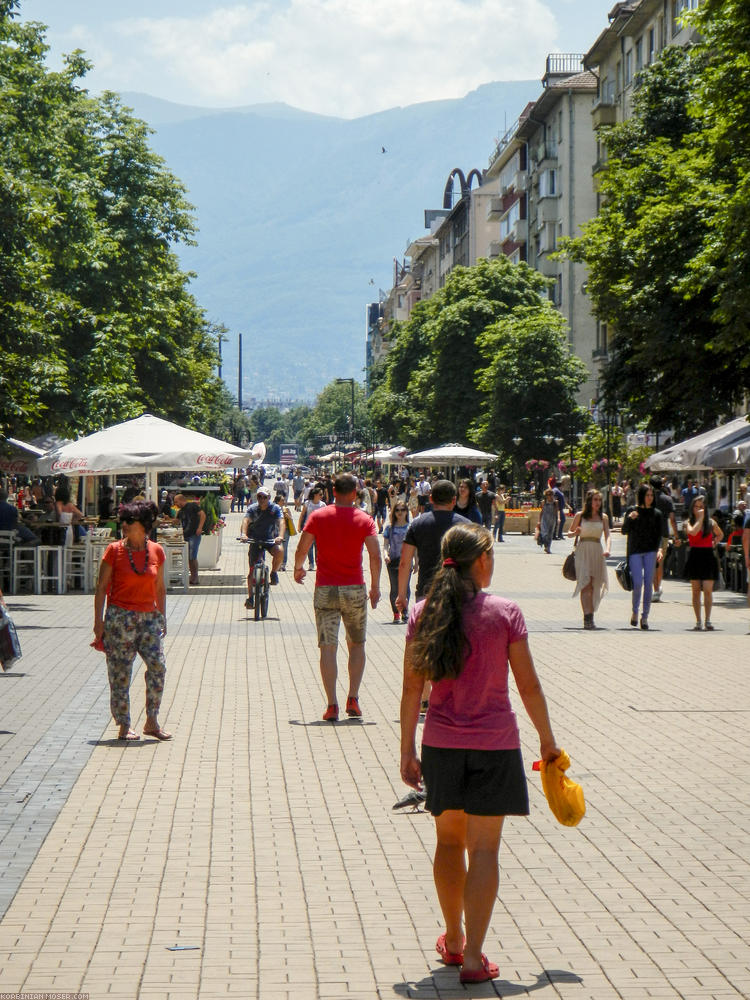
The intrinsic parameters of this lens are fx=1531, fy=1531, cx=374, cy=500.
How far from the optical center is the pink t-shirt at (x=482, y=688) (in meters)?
4.95

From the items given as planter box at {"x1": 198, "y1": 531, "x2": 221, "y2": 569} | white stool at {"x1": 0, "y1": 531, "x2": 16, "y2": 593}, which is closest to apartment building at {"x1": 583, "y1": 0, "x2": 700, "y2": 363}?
planter box at {"x1": 198, "y1": 531, "x2": 221, "y2": 569}

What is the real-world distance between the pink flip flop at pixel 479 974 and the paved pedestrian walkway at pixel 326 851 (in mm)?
41

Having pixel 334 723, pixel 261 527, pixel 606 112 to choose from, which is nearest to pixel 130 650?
pixel 334 723

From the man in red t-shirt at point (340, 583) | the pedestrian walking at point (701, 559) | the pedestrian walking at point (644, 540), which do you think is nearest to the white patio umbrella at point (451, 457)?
the pedestrian walking at point (701, 559)

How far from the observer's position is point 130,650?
1012 cm

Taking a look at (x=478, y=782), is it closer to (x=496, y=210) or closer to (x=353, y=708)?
(x=353, y=708)

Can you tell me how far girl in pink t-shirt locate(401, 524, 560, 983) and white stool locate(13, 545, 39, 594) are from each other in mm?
19191

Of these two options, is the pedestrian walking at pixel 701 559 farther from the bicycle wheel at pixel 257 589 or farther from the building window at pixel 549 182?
the building window at pixel 549 182

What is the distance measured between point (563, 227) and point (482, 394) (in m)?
9.70

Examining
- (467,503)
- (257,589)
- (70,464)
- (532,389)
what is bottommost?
(257,589)

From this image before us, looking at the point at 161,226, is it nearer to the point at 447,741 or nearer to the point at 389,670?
the point at 389,670

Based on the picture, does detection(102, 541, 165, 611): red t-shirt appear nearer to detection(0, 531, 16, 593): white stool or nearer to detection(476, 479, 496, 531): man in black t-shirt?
detection(0, 531, 16, 593): white stool

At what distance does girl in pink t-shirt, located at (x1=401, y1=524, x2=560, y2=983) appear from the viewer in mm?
4902

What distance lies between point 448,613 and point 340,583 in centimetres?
609
